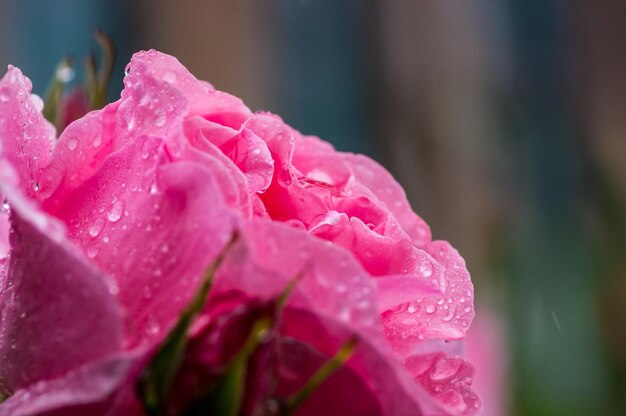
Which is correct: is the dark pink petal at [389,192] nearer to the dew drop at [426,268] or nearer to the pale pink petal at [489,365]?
the dew drop at [426,268]

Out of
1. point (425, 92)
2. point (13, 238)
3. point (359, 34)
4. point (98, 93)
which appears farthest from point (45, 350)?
point (359, 34)

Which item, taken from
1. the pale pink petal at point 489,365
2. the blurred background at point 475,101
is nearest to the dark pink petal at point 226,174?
the pale pink petal at point 489,365

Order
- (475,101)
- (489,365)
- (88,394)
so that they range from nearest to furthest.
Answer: (88,394) < (489,365) < (475,101)

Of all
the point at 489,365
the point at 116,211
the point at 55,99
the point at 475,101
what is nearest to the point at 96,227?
the point at 116,211

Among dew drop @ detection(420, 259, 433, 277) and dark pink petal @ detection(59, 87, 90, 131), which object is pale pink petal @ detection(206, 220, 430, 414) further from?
dark pink petal @ detection(59, 87, 90, 131)

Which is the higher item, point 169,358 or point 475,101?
point 169,358

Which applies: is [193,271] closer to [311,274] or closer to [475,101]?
[311,274]
